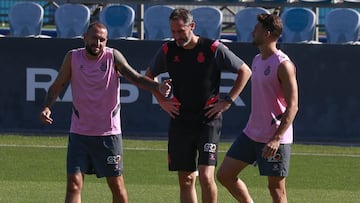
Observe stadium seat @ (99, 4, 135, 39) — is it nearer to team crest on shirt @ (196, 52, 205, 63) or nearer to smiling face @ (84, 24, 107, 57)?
team crest on shirt @ (196, 52, 205, 63)

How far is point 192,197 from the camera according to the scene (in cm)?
1072

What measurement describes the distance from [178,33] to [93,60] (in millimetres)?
829

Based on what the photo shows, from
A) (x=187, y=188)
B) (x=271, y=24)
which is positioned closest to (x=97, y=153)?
(x=187, y=188)

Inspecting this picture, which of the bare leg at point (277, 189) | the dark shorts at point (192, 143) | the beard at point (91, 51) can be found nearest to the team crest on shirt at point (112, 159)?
the dark shorts at point (192, 143)

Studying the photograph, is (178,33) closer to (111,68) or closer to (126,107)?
(111,68)

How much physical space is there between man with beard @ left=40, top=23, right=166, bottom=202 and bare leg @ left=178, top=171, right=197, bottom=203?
562mm

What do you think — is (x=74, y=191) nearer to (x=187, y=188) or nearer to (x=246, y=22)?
(x=187, y=188)

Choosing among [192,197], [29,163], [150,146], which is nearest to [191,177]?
[192,197]

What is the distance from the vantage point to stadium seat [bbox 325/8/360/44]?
2119 cm

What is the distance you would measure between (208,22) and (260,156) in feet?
36.1

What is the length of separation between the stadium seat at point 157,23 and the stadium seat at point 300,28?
221 cm

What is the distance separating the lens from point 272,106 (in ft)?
34.0

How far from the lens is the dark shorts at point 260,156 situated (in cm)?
1037

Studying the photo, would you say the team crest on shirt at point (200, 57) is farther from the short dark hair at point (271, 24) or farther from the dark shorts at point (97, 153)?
the dark shorts at point (97, 153)
